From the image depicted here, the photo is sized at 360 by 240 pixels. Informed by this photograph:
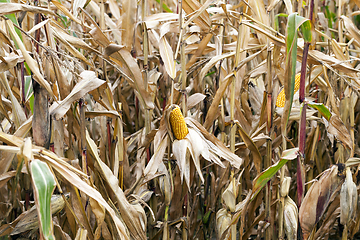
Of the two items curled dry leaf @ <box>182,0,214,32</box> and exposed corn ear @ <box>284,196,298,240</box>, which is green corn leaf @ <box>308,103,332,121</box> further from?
curled dry leaf @ <box>182,0,214,32</box>

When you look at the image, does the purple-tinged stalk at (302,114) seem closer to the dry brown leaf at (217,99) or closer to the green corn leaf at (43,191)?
the dry brown leaf at (217,99)

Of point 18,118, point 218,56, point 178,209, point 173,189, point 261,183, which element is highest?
point 218,56

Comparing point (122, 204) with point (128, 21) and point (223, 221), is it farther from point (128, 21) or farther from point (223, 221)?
point (128, 21)

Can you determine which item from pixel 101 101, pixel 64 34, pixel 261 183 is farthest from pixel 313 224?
pixel 64 34

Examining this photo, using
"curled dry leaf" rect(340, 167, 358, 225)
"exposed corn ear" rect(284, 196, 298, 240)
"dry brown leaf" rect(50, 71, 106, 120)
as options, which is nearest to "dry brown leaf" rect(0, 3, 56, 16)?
"dry brown leaf" rect(50, 71, 106, 120)

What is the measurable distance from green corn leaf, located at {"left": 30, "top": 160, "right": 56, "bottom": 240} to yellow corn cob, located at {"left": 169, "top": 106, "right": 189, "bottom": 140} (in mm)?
384

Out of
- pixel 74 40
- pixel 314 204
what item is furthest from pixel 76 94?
pixel 314 204

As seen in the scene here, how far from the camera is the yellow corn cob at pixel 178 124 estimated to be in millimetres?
836

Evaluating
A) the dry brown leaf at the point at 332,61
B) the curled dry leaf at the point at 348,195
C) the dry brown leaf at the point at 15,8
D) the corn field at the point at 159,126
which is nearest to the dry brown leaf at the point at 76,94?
the corn field at the point at 159,126

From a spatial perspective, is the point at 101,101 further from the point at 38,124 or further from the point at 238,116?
the point at 238,116

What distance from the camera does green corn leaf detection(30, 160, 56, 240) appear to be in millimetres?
513

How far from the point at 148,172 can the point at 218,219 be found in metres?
0.31

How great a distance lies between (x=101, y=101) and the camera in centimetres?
96

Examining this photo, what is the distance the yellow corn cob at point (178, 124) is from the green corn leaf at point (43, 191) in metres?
0.38
